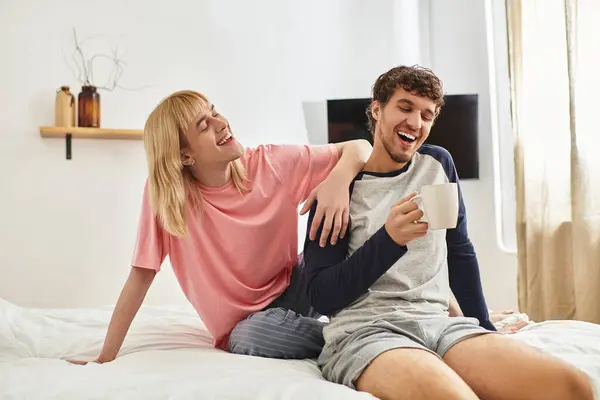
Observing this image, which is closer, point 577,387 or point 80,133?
point 577,387

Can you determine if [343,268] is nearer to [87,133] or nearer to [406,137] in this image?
[406,137]

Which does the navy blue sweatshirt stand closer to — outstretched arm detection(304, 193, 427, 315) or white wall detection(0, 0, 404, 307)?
outstretched arm detection(304, 193, 427, 315)

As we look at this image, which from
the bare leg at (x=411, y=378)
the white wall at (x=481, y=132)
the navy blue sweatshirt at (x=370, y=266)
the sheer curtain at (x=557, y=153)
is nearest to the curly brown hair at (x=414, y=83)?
the navy blue sweatshirt at (x=370, y=266)

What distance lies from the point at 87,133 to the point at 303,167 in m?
1.67

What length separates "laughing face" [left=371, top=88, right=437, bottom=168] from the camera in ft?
4.81

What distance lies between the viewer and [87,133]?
3.13 m

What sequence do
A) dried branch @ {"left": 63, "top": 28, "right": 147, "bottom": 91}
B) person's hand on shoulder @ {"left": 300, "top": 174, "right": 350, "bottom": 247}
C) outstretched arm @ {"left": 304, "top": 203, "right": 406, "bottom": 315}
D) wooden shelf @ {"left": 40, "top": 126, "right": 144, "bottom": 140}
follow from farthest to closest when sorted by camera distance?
dried branch @ {"left": 63, "top": 28, "right": 147, "bottom": 91}
wooden shelf @ {"left": 40, "top": 126, "right": 144, "bottom": 140}
person's hand on shoulder @ {"left": 300, "top": 174, "right": 350, "bottom": 247}
outstretched arm @ {"left": 304, "top": 203, "right": 406, "bottom": 315}

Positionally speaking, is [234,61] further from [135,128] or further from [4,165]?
[4,165]

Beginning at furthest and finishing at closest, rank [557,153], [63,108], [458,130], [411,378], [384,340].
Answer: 1. [458,130]
2. [63,108]
3. [557,153]
4. [384,340]
5. [411,378]

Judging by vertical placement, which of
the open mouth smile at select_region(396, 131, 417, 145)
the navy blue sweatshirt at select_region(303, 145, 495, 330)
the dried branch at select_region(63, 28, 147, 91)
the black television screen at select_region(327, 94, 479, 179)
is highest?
the dried branch at select_region(63, 28, 147, 91)

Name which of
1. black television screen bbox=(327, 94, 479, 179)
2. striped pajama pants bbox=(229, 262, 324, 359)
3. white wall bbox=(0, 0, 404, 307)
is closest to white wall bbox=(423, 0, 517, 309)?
black television screen bbox=(327, 94, 479, 179)

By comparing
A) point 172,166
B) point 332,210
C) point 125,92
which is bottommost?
point 332,210

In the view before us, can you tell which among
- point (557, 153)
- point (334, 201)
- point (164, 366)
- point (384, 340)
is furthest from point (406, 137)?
point (557, 153)

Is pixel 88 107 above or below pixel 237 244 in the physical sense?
above
